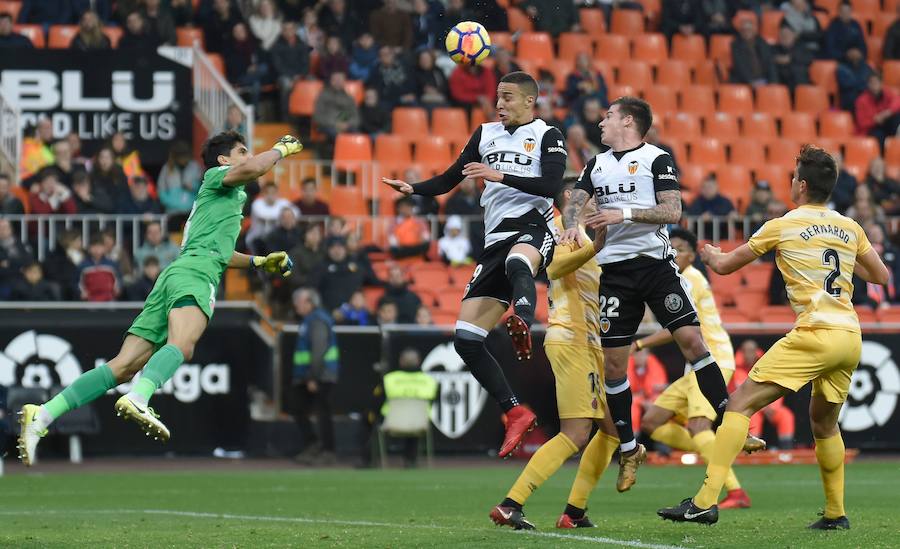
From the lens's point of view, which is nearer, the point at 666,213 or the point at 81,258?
the point at 666,213

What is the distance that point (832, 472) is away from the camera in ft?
29.9

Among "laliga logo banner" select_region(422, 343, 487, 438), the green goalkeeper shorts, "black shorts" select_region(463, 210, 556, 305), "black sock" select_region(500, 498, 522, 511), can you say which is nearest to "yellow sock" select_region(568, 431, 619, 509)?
"black sock" select_region(500, 498, 522, 511)

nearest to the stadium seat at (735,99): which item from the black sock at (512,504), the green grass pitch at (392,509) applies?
the green grass pitch at (392,509)

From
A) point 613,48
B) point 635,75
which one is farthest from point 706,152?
point 613,48

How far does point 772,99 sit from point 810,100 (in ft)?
2.45

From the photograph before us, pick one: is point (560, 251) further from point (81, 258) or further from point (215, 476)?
point (81, 258)

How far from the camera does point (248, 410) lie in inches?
739

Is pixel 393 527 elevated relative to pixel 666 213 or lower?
lower

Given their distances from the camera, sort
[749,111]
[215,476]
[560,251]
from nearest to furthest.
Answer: [560,251]
[215,476]
[749,111]

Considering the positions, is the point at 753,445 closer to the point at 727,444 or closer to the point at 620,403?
the point at 727,444

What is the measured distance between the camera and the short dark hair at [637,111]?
31.7 feet

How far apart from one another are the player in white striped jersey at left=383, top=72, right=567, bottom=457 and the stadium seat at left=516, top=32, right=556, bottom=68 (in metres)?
14.7

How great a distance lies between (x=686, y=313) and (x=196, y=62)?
1373cm

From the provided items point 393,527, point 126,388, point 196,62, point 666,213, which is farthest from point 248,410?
point 666,213
